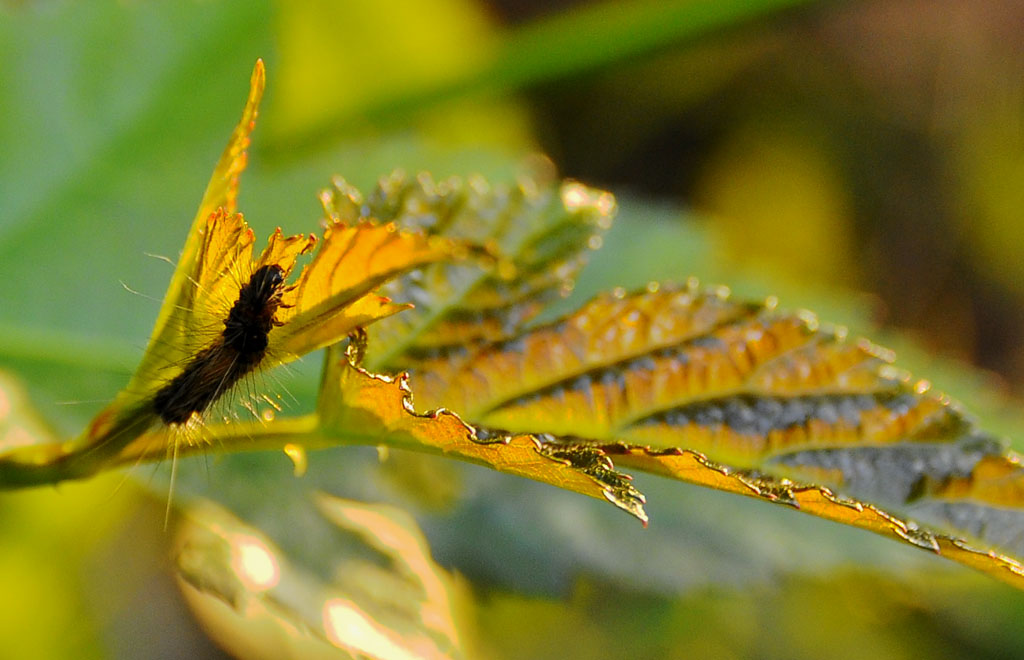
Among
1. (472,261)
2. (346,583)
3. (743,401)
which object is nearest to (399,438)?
(472,261)

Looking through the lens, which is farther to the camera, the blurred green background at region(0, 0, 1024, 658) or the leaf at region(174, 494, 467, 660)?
the blurred green background at region(0, 0, 1024, 658)

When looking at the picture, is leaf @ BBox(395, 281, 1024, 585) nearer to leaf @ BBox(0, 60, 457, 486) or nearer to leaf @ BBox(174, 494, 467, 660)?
Answer: leaf @ BBox(0, 60, 457, 486)

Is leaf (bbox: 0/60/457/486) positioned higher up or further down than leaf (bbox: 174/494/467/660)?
higher up

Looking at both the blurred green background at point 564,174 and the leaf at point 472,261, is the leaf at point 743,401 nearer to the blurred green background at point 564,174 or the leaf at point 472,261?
the leaf at point 472,261

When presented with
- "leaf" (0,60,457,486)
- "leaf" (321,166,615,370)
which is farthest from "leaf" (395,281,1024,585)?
"leaf" (0,60,457,486)

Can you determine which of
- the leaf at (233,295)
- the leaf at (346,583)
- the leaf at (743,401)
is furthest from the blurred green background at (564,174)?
the leaf at (743,401)

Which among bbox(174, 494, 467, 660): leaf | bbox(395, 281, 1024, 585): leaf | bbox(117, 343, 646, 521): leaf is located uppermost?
bbox(395, 281, 1024, 585): leaf

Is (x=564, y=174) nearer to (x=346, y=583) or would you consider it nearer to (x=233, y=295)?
(x=346, y=583)
